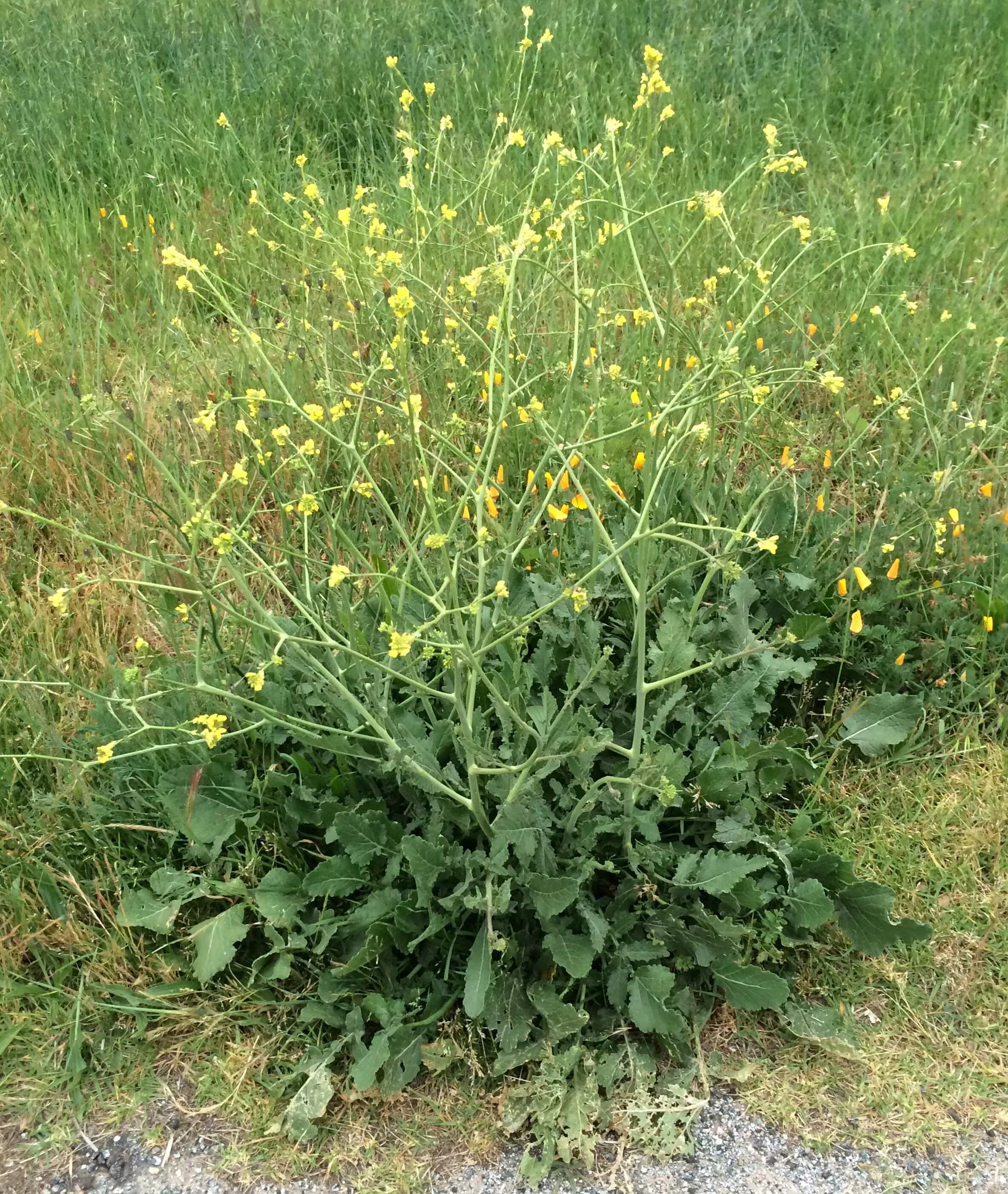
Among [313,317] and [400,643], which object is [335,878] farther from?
[313,317]

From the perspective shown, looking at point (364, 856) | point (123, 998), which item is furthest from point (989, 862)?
point (123, 998)

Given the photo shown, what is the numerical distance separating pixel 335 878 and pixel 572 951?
0.50 m

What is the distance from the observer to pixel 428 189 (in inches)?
137

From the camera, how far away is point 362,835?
6.34 ft

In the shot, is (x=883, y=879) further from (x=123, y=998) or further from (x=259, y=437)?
(x=259, y=437)

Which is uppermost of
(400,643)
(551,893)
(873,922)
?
(400,643)

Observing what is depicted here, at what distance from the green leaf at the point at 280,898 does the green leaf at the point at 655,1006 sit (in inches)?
27.2

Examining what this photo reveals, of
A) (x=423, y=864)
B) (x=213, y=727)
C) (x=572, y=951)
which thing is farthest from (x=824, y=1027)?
(x=213, y=727)

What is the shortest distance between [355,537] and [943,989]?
1.74 metres

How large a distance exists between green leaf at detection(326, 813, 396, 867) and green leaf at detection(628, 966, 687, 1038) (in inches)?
22.2

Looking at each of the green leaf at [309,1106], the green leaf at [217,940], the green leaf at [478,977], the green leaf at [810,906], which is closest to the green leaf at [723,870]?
the green leaf at [810,906]

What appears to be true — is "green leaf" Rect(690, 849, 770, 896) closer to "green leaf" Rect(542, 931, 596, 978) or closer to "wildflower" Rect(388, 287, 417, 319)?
"green leaf" Rect(542, 931, 596, 978)

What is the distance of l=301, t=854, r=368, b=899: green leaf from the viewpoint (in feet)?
6.35

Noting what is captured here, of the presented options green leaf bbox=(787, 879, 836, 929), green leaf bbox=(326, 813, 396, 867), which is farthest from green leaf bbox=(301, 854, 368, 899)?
green leaf bbox=(787, 879, 836, 929)
